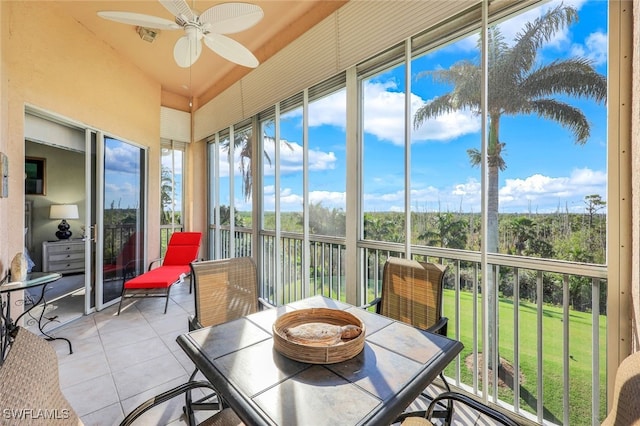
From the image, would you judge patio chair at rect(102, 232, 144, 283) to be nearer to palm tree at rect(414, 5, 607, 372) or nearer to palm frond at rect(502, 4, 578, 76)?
palm tree at rect(414, 5, 607, 372)

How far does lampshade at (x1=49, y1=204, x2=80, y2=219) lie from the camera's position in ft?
16.4

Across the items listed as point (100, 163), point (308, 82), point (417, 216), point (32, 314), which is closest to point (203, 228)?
point (100, 163)

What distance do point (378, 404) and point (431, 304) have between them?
108 centimetres

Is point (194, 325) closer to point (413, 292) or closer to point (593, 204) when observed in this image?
point (413, 292)

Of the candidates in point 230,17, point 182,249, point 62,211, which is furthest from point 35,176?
point 230,17

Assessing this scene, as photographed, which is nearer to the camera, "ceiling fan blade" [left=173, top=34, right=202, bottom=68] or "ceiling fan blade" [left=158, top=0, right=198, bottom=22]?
"ceiling fan blade" [left=158, top=0, right=198, bottom=22]

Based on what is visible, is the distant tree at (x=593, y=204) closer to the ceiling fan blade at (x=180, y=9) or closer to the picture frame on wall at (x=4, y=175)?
the ceiling fan blade at (x=180, y=9)

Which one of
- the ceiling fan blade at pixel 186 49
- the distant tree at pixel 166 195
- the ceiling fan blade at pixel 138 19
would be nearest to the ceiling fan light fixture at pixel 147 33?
the ceiling fan blade at pixel 186 49

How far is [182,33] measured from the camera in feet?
11.5

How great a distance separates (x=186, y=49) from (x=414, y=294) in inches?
109

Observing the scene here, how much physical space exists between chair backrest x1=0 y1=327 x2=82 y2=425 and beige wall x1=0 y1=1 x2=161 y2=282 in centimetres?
282

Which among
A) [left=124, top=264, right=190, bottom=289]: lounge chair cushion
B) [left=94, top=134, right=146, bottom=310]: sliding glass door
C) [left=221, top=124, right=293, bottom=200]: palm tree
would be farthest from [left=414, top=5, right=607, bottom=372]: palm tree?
[left=94, top=134, right=146, bottom=310]: sliding glass door

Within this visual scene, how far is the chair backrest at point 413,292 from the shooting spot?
1.80m

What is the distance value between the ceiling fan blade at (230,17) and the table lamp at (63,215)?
16.5 feet
